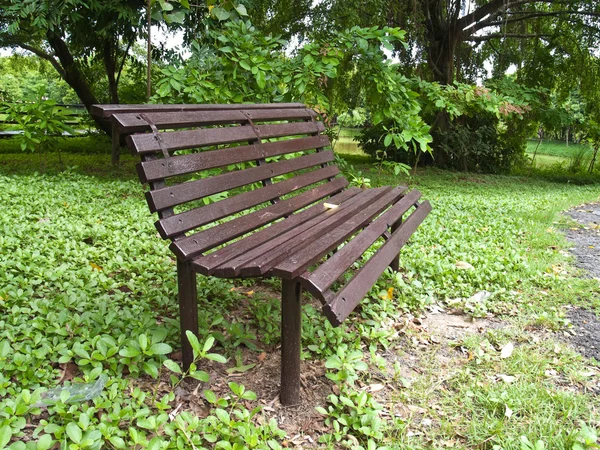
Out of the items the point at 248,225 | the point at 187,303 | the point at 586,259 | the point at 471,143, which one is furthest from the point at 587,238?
the point at 471,143

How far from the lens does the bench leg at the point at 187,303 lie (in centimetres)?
205

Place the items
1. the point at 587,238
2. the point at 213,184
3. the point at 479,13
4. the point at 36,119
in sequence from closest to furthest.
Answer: the point at 213,184 → the point at 587,238 → the point at 36,119 → the point at 479,13

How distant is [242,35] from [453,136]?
8.11 meters

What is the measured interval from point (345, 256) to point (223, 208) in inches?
24.7

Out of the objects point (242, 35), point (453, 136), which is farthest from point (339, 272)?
point (453, 136)

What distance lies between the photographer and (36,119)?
22.3 feet

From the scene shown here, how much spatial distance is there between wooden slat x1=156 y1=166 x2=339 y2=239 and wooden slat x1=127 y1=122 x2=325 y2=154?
0.91 ft

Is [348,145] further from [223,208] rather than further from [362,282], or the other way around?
[362,282]

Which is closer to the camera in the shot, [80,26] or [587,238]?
[587,238]

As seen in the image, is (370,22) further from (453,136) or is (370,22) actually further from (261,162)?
(261,162)

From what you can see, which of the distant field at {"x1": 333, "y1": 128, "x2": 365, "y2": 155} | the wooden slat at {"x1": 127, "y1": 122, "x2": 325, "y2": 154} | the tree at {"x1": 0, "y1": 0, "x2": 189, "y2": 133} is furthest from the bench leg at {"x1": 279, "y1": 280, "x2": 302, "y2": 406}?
the distant field at {"x1": 333, "y1": 128, "x2": 365, "y2": 155}

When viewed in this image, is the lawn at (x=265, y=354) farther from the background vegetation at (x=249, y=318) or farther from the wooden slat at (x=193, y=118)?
the wooden slat at (x=193, y=118)

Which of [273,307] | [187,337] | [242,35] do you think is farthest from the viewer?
[242,35]

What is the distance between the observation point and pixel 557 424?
1.92 meters
